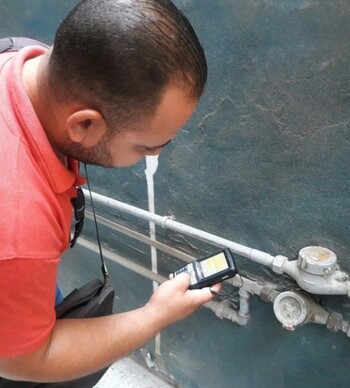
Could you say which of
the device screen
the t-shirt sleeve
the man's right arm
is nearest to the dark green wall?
the device screen

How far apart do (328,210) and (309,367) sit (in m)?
0.44

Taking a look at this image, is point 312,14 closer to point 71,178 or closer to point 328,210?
point 328,210

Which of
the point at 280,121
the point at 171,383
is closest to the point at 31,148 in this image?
the point at 280,121

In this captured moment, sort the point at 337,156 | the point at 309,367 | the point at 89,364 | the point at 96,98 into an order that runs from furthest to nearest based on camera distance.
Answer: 1. the point at 309,367
2. the point at 337,156
3. the point at 89,364
4. the point at 96,98

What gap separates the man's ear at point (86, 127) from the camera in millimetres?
596

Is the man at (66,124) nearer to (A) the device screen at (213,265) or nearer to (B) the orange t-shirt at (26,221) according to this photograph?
(B) the orange t-shirt at (26,221)

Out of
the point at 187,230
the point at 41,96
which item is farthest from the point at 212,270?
the point at 41,96

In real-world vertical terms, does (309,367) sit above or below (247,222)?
below

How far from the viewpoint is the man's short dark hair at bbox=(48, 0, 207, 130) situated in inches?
21.8

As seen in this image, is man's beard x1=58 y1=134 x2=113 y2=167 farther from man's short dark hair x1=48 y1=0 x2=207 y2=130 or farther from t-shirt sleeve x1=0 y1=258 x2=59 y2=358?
t-shirt sleeve x1=0 y1=258 x2=59 y2=358

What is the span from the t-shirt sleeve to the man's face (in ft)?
0.61

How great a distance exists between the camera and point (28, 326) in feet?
1.93

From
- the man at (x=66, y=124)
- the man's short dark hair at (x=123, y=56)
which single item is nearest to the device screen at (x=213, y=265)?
the man at (x=66, y=124)

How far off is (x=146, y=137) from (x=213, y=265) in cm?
35
